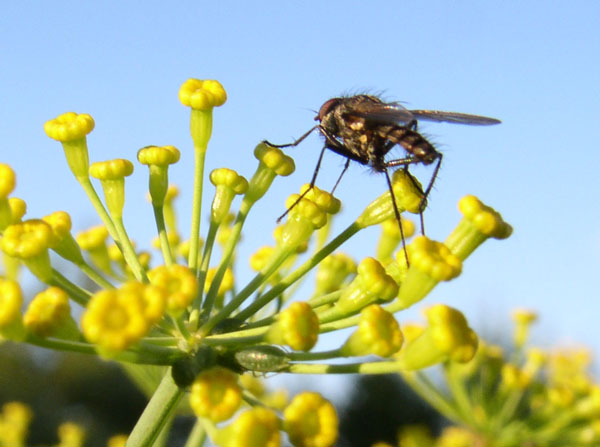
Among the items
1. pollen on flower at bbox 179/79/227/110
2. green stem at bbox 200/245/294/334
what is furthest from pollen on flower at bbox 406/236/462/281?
pollen on flower at bbox 179/79/227/110

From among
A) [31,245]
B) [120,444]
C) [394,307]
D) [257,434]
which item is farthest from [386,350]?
[120,444]

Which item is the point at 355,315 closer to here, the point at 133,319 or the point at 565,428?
the point at 133,319

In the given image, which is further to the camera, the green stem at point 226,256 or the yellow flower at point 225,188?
the yellow flower at point 225,188

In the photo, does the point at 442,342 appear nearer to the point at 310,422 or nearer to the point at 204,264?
the point at 310,422

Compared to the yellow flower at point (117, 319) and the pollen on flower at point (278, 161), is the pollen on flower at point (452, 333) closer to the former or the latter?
the yellow flower at point (117, 319)

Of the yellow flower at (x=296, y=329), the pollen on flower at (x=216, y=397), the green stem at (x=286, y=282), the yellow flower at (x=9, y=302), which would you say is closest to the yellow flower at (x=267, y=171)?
the green stem at (x=286, y=282)

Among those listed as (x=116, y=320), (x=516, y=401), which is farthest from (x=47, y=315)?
(x=516, y=401)
